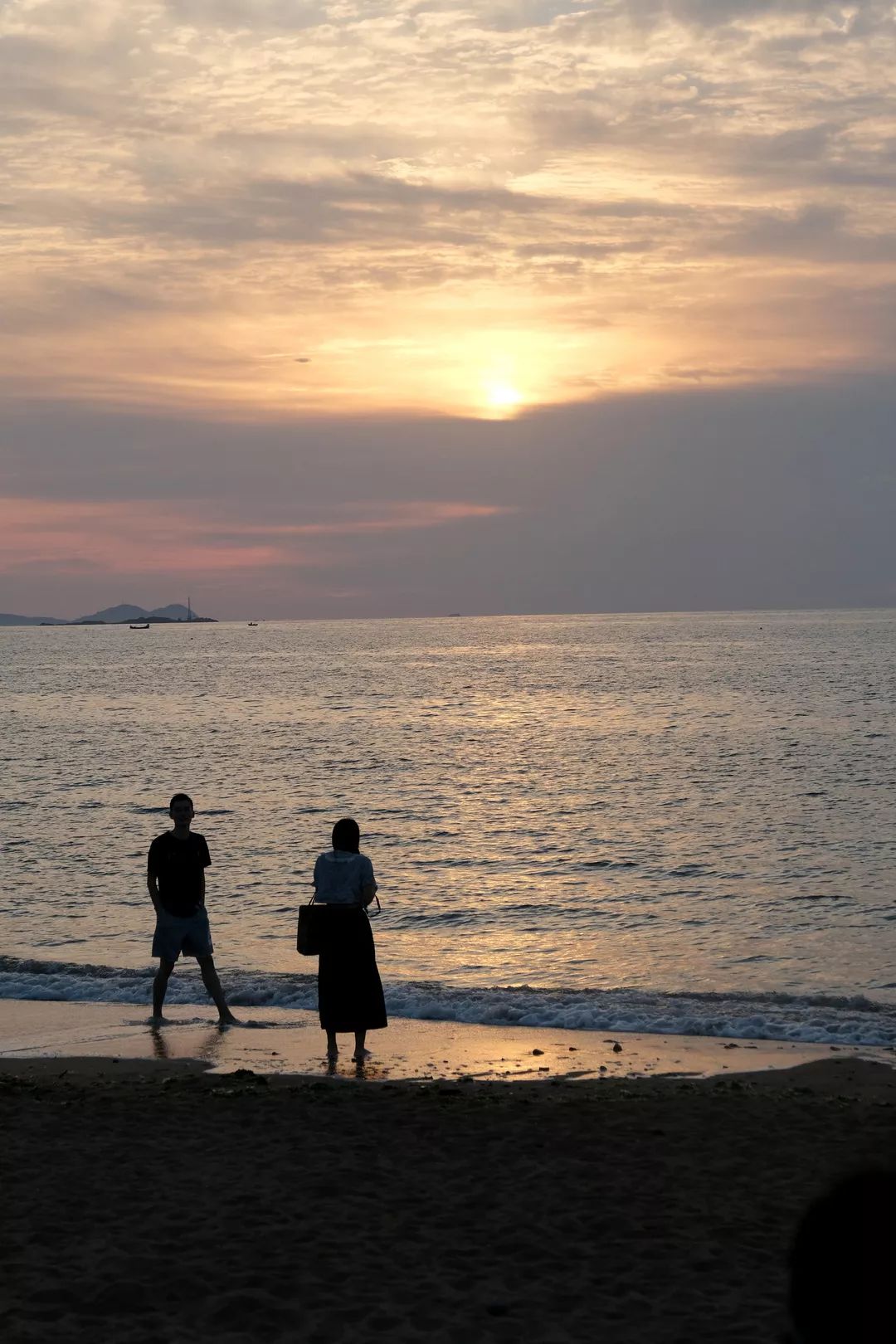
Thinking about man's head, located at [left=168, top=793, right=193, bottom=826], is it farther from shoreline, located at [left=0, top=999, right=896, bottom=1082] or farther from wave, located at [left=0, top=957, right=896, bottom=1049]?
wave, located at [left=0, top=957, right=896, bottom=1049]

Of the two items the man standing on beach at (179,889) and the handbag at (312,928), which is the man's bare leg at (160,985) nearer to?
the man standing on beach at (179,889)

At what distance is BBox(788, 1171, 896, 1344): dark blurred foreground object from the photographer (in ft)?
5.00

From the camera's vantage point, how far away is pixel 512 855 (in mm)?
27656

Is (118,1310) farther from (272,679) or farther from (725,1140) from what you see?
(272,679)

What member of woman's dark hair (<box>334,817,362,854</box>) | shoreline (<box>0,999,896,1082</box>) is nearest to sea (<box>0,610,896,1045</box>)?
shoreline (<box>0,999,896,1082</box>)

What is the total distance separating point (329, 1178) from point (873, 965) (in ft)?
35.5

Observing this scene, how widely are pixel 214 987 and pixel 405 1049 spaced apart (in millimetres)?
1978

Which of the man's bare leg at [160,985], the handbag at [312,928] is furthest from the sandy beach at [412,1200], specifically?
the man's bare leg at [160,985]

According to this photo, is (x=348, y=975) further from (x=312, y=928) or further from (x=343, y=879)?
(x=343, y=879)

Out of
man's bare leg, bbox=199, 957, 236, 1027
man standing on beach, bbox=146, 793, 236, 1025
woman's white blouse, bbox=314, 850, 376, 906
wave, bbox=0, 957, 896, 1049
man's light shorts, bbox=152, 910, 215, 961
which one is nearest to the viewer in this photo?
→ woman's white blouse, bbox=314, 850, 376, 906

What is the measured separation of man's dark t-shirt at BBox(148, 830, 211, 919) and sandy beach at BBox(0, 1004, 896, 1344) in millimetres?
1521

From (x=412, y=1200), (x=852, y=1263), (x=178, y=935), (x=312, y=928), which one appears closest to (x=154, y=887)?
(x=178, y=935)

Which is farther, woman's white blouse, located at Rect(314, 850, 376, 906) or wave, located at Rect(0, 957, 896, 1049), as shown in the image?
wave, located at Rect(0, 957, 896, 1049)

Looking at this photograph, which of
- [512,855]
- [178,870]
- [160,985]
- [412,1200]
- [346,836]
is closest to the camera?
[412,1200]
